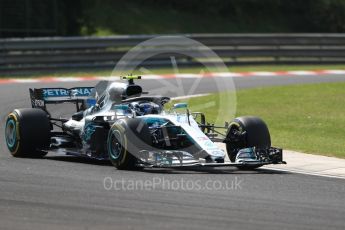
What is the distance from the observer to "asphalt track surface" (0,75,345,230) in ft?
31.0

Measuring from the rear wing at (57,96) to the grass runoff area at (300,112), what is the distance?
3.47m

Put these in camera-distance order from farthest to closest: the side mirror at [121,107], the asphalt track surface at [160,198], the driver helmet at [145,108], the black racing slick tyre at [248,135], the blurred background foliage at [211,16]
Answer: the blurred background foliage at [211,16]
the side mirror at [121,107]
the driver helmet at [145,108]
the black racing slick tyre at [248,135]
the asphalt track surface at [160,198]

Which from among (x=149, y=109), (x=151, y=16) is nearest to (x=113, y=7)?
(x=151, y=16)

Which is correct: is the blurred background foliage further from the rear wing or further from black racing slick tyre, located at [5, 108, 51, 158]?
black racing slick tyre, located at [5, 108, 51, 158]

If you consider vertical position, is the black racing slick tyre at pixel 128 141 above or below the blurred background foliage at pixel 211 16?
below

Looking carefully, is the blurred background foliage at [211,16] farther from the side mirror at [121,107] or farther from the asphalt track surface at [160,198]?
the asphalt track surface at [160,198]

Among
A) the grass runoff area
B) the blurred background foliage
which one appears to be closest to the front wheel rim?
the grass runoff area

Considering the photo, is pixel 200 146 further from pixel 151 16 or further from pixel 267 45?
pixel 151 16

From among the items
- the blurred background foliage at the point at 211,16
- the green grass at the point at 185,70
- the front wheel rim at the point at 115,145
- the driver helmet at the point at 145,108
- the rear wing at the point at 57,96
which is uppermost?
the blurred background foliage at the point at 211,16

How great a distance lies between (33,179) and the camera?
40.5 ft

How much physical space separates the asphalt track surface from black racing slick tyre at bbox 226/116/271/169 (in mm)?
516

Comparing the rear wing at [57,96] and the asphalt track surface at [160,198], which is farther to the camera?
the rear wing at [57,96]

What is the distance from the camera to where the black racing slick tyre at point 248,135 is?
13711 millimetres

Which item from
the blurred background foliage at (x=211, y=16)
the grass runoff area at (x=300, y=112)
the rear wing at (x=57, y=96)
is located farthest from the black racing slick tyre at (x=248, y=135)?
the blurred background foliage at (x=211, y=16)
